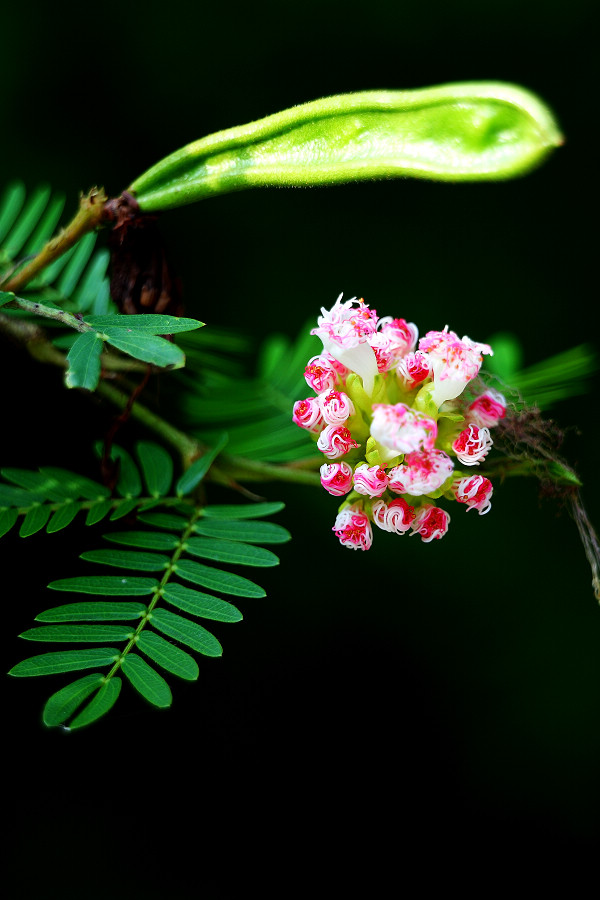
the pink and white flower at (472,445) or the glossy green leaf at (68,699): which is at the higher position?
the pink and white flower at (472,445)

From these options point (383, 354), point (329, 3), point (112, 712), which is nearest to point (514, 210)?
point (329, 3)

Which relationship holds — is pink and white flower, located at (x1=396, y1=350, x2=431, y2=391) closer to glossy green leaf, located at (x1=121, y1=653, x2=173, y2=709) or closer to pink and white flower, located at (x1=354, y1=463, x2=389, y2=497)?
pink and white flower, located at (x1=354, y1=463, x2=389, y2=497)

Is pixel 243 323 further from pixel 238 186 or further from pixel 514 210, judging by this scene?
pixel 238 186

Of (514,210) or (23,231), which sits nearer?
(23,231)

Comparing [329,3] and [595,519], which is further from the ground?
[329,3]

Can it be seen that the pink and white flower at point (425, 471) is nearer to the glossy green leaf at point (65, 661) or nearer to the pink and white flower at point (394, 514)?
the pink and white flower at point (394, 514)

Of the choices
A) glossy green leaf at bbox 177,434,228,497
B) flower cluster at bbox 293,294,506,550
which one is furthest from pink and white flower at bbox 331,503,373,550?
glossy green leaf at bbox 177,434,228,497

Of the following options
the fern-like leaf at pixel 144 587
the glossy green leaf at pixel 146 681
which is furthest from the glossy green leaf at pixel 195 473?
the glossy green leaf at pixel 146 681
